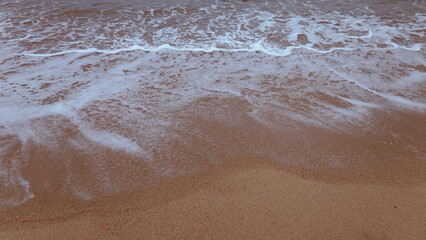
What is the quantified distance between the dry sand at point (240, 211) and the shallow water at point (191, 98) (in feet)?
0.66

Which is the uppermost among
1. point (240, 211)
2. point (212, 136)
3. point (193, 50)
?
point (193, 50)

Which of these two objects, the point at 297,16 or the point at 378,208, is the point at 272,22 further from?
the point at 378,208

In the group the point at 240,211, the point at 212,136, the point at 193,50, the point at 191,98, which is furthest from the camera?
the point at 193,50

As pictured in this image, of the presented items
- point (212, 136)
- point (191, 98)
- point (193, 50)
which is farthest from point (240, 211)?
point (193, 50)

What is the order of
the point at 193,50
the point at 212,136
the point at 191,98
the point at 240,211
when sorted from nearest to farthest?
the point at 240,211 < the point at 212,136 < the point at 191,98 < the point at 193,50

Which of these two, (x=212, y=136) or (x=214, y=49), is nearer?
(x=212, y=136)

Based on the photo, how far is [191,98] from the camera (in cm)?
372

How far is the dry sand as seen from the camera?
6.88 feet

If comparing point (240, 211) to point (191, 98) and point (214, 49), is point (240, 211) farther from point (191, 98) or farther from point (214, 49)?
point (214, 49)

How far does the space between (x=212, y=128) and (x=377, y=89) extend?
262 centimetres

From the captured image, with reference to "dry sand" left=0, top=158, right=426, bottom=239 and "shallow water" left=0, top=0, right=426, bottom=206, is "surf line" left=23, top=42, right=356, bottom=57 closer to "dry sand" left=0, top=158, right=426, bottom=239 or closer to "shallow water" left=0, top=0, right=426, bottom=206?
"shallow water" left=0, top=0, right=426, bottom=206

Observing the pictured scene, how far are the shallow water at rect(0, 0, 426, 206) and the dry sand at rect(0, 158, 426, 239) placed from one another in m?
0.20

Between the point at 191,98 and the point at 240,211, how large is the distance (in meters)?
1.89

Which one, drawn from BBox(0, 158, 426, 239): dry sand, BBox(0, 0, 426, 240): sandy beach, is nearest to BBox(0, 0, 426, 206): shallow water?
BBox(0, 0, 426, 240): sandy beach
